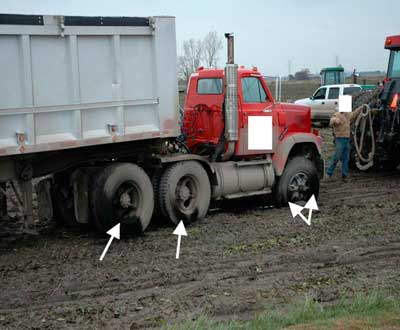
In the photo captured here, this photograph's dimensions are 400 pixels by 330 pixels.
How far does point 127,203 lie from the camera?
353 inches

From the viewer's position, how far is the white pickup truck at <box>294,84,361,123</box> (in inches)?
1056

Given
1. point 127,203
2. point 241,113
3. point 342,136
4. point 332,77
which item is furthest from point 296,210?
point 332,77

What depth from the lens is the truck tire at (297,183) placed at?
1136 centimetres

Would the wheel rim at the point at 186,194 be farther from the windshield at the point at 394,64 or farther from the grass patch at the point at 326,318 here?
the windshield at the point at 394,64

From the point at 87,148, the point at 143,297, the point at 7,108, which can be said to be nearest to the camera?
the point at 143,297

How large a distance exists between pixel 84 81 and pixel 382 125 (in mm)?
7768

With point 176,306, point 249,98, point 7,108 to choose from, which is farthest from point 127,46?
point 176,306

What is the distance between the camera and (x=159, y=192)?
9.56 metres

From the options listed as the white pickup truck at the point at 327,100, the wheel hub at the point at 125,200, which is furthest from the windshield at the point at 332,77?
the wheel hub at the point at 125,200

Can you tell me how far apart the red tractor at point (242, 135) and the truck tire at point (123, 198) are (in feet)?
5.03

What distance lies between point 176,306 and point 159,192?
3.49 metres

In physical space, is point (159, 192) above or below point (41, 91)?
below

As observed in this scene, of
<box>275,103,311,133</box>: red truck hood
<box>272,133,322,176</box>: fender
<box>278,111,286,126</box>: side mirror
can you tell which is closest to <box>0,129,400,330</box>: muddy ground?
<box>272,133,322,176</box>: fender

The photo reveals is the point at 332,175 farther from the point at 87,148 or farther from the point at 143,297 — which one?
the point at 143,297
